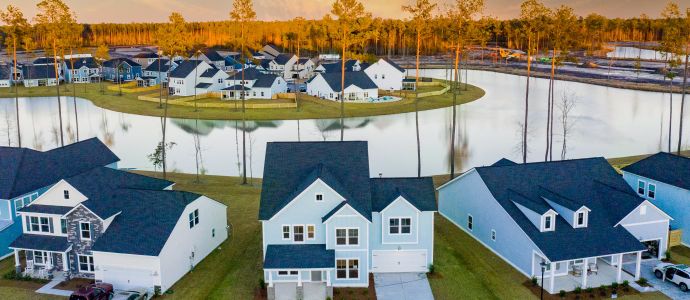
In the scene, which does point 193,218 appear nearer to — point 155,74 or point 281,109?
point 281,109

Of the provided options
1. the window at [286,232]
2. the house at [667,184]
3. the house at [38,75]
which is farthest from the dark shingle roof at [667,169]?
the house at [38,75]

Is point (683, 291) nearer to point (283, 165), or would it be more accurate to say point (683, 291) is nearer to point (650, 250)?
point (650, 250)

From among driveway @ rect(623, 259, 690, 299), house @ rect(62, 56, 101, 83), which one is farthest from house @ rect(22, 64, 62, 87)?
driveway @ rect(623, 259, 690, 299)

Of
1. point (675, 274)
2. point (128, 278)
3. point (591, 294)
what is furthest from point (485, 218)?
point (128, 278)

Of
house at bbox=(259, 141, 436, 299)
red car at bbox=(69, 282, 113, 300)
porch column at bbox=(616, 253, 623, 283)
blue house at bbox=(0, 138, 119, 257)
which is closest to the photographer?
red car at bbox=(69, 282, 113, 300)

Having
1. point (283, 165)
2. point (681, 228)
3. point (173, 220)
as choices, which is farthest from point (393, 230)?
point (681, 228)

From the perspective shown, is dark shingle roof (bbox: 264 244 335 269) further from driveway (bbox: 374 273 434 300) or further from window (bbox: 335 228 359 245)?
driveway (bbox: 374 273 434 300)

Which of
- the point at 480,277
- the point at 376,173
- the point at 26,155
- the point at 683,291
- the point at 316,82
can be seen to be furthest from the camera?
the point at 316,82

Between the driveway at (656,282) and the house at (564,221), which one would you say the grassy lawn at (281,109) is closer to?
the house at (564,221)
